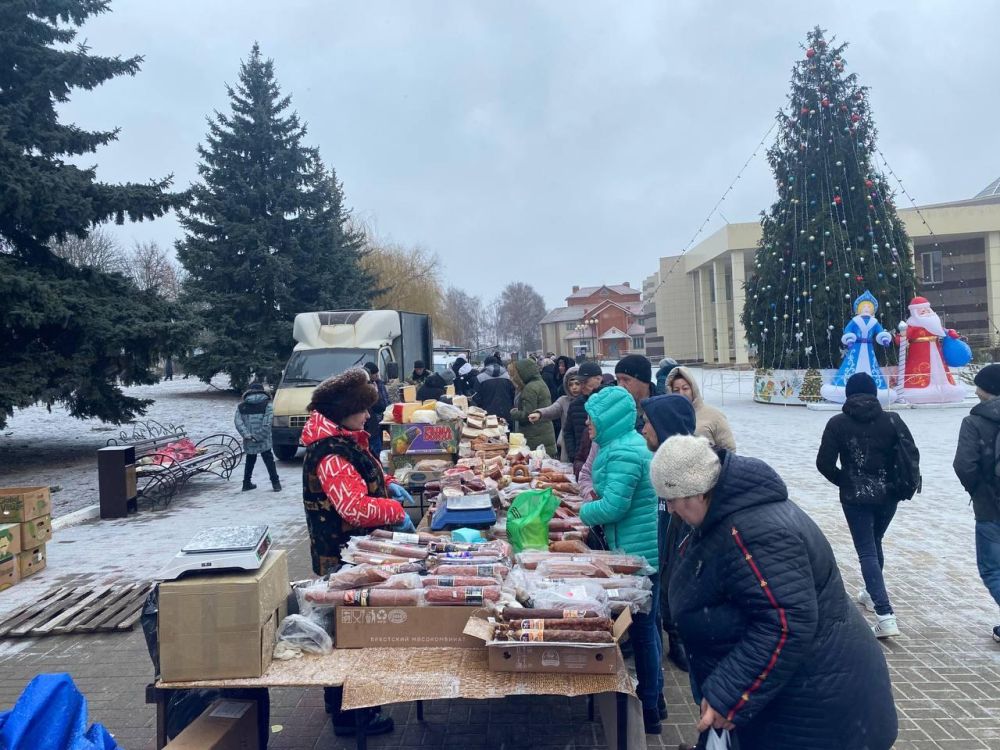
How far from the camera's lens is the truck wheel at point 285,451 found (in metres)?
15.0

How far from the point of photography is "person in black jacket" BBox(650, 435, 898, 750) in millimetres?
2273

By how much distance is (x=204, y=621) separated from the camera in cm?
300


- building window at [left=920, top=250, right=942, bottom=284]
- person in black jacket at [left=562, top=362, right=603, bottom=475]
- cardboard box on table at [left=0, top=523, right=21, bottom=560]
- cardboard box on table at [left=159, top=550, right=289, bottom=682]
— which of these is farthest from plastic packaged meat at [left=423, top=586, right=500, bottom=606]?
building window at [left=920, top=250, right=942, bottom=284]

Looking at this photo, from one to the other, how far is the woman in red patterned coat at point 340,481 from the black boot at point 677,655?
209 cm

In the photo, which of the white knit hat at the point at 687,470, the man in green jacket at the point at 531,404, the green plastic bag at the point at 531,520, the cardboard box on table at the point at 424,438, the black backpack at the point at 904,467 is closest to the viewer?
the white knit hat at the point at 687,470

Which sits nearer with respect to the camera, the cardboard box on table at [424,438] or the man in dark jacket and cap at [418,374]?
the cardboard box on table at [424,438]

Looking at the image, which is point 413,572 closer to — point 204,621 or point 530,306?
point 204,621

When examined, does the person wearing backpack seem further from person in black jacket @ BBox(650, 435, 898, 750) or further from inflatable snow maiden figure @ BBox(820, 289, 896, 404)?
inflatable snow maiden figure @ BBox(820, 289, 896, 404)

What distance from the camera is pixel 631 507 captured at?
165 inches

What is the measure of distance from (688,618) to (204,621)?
2.01m

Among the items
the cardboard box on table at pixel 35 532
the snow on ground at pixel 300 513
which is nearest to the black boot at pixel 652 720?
the snow on ground at pixel 300 513

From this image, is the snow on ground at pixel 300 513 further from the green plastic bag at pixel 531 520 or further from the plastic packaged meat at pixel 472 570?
the plastic packaged meat at pixel 472 570

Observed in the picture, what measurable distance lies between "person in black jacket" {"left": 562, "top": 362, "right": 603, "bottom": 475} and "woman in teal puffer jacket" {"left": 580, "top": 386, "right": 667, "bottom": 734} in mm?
2539

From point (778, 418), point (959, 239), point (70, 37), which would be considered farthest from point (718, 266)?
point (70, 37)
